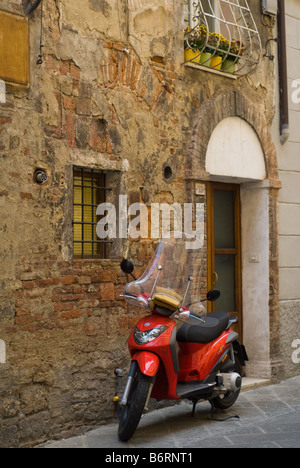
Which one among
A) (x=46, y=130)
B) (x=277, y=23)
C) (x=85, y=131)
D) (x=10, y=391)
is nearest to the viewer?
(x=10, y=391)

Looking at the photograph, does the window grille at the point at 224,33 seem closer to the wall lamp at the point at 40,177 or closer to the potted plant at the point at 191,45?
the potted plant at the point at 191,45

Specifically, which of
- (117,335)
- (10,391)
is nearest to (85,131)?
(117,335)

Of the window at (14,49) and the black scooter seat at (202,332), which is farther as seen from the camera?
the black scooter seat at (202,332)

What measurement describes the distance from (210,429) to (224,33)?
4561mm

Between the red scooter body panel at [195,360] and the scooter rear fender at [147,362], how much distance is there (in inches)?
24.9

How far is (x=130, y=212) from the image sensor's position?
6.54 metres

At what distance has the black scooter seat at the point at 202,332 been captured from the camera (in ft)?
19.7

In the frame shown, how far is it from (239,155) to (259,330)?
6.94 ft

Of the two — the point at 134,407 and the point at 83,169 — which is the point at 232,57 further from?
the point at 134,407

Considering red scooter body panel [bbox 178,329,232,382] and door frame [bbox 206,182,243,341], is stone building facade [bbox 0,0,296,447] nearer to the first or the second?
door frame [bbox 206,182,243,341]
